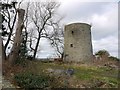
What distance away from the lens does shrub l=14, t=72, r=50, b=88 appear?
44.0ft

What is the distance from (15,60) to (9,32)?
26.0 ft

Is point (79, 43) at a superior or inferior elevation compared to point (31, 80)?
superior

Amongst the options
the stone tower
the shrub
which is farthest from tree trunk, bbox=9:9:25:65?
the stone tower

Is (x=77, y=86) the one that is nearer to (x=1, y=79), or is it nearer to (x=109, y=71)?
(x=1, y=79)

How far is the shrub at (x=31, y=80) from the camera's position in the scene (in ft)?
44.0

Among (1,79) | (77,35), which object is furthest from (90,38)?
(1,79)

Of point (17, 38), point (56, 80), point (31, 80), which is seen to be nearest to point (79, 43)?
point (17, 38)

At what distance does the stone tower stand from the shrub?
1174 cm

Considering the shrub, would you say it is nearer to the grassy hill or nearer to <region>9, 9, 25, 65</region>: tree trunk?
the grassy hill

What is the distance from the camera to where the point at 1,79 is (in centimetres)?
1352

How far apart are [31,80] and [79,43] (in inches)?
504

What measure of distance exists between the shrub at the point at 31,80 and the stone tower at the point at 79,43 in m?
11.7

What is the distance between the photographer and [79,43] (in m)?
25.9

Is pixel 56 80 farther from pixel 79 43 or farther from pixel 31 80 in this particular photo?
pixel 79 43
